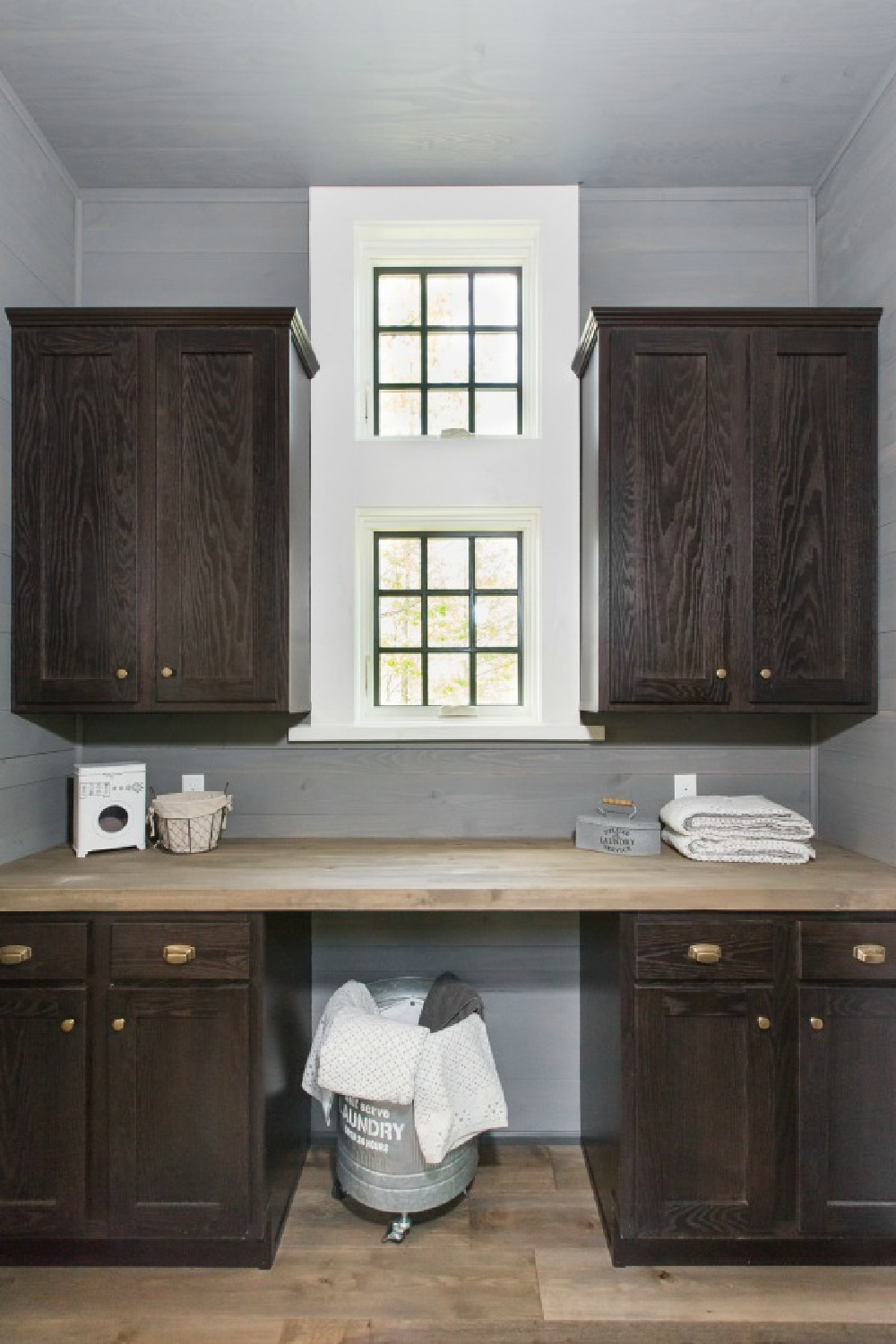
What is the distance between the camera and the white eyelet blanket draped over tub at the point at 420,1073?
1.76 m

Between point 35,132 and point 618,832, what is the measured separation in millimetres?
2584

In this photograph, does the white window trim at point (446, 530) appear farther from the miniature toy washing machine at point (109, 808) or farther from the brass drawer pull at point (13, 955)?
the brass drawer pull at point (13, 955)

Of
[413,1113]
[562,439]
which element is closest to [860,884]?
[413,1113]

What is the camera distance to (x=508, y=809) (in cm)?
239

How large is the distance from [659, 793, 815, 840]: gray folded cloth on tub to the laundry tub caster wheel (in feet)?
3.97

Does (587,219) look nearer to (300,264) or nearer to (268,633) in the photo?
(300,264)

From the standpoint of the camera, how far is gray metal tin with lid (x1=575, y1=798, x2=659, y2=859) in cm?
211

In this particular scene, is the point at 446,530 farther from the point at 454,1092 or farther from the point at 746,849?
the point at 454,1092

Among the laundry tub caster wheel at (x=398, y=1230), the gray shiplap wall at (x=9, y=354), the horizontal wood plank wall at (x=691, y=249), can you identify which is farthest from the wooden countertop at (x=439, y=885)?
the horizontal wood plank wall at (x=691, y=249)

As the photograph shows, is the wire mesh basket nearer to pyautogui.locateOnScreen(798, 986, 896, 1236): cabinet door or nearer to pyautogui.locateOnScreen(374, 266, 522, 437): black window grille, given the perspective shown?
pyautogui.locateOnScreen(374, 266, 522, 437): black window grille

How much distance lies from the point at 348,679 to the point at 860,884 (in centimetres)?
149

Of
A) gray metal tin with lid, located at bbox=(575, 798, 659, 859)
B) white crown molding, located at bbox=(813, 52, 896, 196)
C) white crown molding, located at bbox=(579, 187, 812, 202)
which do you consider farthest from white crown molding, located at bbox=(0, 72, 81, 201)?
gray metal tin with lid, located at bbox=(575, 798, 659, 859)

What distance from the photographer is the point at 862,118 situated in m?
2.11

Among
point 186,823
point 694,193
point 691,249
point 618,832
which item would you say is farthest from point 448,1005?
point 694,193
